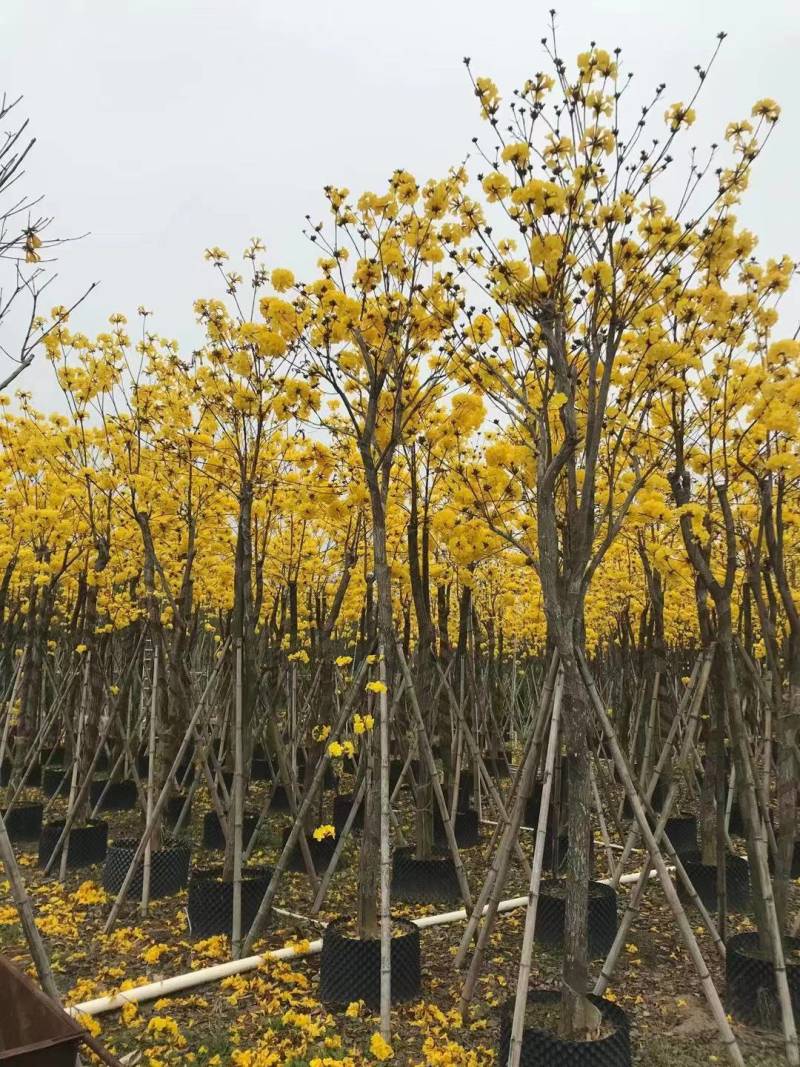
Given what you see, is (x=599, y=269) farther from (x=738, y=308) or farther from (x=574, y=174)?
(x=738, y=308)

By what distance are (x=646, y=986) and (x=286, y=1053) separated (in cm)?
212

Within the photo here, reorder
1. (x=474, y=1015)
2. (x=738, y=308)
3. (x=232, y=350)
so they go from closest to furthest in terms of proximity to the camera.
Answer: (x=474, y=1015), (x=738, y=308), (x=232, y=350)

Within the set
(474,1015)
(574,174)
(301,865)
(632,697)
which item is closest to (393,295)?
(574,174)

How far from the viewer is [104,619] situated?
1173 cm

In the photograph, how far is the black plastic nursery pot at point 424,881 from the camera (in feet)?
19.5

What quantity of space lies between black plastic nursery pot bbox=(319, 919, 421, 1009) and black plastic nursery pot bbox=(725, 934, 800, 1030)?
164cm

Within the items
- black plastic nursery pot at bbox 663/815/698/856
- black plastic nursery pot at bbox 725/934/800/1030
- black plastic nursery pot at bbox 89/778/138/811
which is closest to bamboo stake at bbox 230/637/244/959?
black plastic nursery pot at bbox 725/934/800/1030

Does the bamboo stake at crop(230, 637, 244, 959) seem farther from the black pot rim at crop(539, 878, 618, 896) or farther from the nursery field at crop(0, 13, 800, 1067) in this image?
the black pot rim at crop(539, 878, 618, 896)

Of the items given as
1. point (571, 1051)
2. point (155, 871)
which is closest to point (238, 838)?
point (155, 871)

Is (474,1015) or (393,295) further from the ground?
(393,295)

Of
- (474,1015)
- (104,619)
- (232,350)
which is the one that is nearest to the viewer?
(474,1015)

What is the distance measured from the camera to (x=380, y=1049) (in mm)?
3533

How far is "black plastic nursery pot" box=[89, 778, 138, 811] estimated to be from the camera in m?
9.16

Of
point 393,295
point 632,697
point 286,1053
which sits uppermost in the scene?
point 393,295
